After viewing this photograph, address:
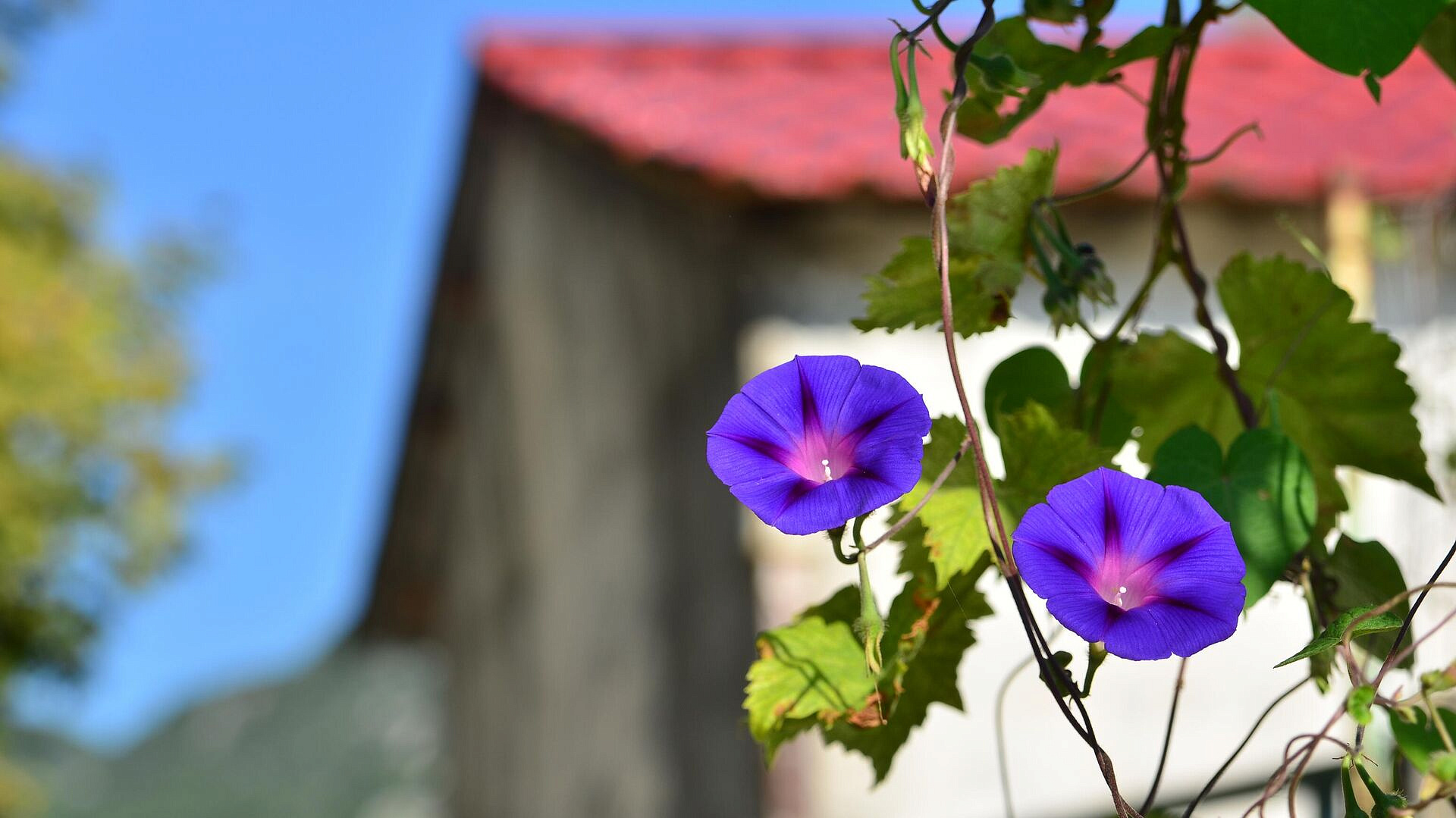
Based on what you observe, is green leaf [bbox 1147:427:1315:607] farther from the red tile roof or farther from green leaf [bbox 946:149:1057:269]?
the red tile roof

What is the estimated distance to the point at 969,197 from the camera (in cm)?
57

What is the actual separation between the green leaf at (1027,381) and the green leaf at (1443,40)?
0.23 m

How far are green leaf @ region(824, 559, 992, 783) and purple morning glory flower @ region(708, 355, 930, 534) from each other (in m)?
0.13

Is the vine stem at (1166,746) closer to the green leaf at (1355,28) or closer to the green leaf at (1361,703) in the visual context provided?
the green leaf at (1361,703)

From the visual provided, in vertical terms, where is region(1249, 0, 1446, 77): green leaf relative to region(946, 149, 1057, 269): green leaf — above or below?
above

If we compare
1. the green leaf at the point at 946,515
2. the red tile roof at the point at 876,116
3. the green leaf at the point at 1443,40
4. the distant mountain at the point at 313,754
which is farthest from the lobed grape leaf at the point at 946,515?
the distant mountain at the point at 313,754

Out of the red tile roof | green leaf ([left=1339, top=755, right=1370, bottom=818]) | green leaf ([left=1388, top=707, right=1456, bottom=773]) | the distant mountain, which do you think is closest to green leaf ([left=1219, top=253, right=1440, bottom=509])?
green leaf ([left=1388, top=707, right=1456, bottom=773])

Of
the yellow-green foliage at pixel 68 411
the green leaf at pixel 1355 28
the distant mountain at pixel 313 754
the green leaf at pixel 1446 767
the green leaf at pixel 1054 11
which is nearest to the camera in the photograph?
the green leaf at pixel 1446 767

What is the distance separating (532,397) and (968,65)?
5.71 metres

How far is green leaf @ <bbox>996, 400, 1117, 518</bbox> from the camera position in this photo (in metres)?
0.51

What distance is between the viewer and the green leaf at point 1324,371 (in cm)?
59

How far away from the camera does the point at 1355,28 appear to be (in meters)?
0.48

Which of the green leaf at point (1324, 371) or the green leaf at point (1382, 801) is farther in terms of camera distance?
the green leaf at point (1324, 371)

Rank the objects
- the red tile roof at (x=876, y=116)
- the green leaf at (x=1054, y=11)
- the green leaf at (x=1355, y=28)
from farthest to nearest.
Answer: the red tile roof at (x=876, y=116) < the green leaf at (x=1054, y=11) < the green leaf at (x=1355, y=28)
